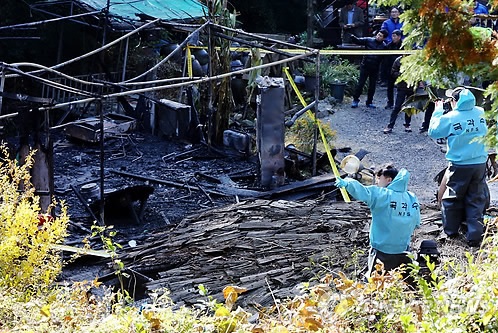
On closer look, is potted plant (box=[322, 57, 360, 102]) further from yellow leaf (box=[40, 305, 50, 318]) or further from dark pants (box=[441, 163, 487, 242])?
yellow leaf (box=[40, 305, 50, 318])

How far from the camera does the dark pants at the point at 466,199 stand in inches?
301

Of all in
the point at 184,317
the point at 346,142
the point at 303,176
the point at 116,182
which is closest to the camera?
the point at 184,317

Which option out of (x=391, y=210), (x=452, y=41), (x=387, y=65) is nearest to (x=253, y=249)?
(x=391, y=210)

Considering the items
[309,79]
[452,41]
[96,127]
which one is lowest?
[96,127]

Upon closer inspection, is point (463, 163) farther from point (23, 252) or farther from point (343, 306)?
point (23, 252)

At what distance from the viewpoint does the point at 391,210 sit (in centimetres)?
596

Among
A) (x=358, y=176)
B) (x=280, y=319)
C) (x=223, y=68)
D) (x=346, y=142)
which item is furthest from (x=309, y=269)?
(x=346, y=142)

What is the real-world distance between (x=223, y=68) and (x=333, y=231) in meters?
5.63

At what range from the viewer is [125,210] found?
382 inches

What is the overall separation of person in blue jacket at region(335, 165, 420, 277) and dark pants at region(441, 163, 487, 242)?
183cm

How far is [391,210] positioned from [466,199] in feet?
7.14

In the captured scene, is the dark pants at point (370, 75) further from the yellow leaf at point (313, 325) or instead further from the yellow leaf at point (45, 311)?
the yellow leaf at point (45, 311)

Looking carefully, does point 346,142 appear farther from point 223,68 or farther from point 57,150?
point 57,150

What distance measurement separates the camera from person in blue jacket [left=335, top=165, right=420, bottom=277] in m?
5.95
